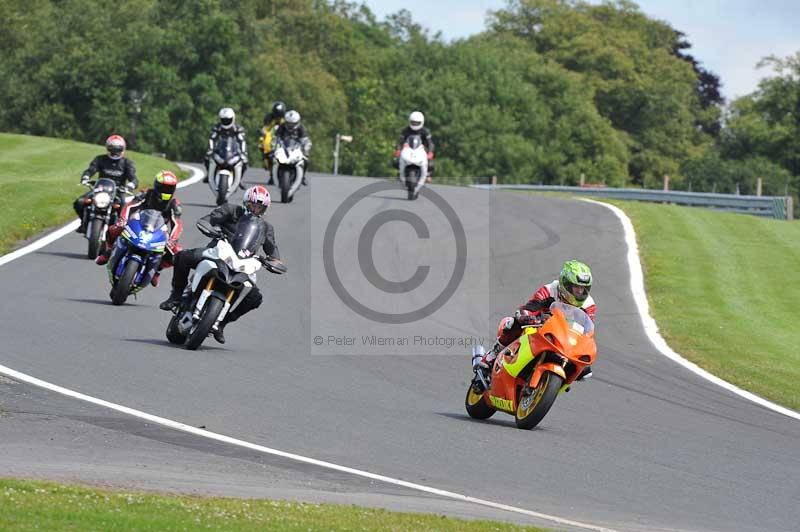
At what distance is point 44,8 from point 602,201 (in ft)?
199

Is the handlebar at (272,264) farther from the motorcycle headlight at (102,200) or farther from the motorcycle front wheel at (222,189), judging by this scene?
the motorcycle front wheel at (222,189)

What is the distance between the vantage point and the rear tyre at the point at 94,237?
21.1 m

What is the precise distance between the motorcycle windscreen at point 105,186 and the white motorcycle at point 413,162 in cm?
1017

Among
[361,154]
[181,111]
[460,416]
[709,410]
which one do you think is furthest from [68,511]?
[361,154]

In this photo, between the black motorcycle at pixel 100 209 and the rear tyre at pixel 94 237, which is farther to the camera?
the rear tyre at pixel 94 237

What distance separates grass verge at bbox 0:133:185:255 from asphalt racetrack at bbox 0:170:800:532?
7.75ft

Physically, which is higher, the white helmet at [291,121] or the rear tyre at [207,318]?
the white helmet at [291,121]

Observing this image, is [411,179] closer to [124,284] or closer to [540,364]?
[124,284]

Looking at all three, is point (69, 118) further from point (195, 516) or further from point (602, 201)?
point (195, 516)

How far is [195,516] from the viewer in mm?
7922

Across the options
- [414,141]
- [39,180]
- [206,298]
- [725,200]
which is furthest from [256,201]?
[725,200]

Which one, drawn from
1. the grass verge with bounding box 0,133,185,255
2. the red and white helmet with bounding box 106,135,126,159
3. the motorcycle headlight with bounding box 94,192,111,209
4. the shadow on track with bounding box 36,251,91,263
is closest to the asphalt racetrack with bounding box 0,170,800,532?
the shadow on track with bounding box 36,251,91,263

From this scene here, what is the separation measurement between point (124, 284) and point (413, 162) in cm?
1341

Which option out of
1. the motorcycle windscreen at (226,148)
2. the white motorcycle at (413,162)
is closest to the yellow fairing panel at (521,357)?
the motorcycle windscreen at (226,148)
